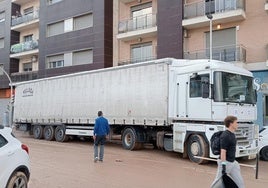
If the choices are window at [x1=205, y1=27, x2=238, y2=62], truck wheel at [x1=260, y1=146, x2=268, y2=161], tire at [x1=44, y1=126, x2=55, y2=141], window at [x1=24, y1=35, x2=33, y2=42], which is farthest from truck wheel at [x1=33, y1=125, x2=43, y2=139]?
window at [x1=24, y1=35, x2=33, y2=42]

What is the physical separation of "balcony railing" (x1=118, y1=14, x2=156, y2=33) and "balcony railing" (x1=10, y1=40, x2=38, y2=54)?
464 inches

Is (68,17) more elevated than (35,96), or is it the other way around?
(68,17)

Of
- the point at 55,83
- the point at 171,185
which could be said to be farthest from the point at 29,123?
the point at 171,185

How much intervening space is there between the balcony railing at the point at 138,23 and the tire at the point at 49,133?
10181mm

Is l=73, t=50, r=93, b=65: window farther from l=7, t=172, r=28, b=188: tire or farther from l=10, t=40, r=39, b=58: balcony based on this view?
l=7, t=172, r=28, b=188: tire

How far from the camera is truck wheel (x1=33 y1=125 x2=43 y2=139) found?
22.1 meters

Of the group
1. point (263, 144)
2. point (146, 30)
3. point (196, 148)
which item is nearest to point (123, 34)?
point (146, 30)

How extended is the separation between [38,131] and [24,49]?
56.6ft

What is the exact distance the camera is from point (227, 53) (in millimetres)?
21500

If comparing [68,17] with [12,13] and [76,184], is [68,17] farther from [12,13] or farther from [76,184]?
[76,184]

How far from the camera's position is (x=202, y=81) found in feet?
40.9

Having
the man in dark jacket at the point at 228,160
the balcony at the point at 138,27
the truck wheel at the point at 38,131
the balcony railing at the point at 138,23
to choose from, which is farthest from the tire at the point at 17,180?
the balcony railing at the point at 138,23

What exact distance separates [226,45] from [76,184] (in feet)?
52.5

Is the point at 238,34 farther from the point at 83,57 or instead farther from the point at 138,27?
the point at 83,57
